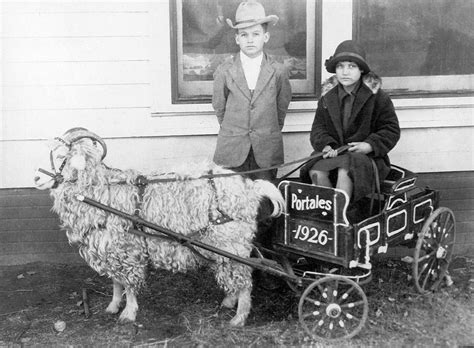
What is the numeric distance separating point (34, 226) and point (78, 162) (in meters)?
2.19

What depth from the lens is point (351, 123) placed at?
503cm

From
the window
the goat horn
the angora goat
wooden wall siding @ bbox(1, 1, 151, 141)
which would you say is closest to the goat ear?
the angora goat

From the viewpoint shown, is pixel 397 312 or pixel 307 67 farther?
pixel 307 67

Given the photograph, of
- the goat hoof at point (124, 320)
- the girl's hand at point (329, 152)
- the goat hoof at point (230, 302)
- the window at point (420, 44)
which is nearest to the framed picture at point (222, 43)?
the window at point (420, 44)

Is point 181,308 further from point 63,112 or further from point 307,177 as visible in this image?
Answer: point 63,112

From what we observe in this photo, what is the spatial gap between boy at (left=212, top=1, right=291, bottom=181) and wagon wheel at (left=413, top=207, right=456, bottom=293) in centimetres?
149

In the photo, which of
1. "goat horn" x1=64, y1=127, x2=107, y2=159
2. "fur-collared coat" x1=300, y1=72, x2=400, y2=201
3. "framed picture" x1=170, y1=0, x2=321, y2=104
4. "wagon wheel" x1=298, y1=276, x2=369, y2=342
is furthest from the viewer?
"framed picture" x1=170, y1=0, x2=321, y2=104

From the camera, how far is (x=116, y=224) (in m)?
4.63

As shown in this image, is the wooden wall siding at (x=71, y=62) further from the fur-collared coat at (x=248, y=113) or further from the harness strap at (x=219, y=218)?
the harness strap at (x=219, y=218)

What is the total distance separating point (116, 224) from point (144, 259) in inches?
15.1

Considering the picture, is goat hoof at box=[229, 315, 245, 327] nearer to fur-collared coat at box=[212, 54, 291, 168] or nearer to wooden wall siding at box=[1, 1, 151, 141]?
fur-collared coat at box=[212, 54, 291, 168]

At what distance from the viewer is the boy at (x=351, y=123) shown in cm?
481

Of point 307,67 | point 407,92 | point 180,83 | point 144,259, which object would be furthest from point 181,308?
point 407,92

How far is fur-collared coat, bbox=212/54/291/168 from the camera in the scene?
5379 millimetres
